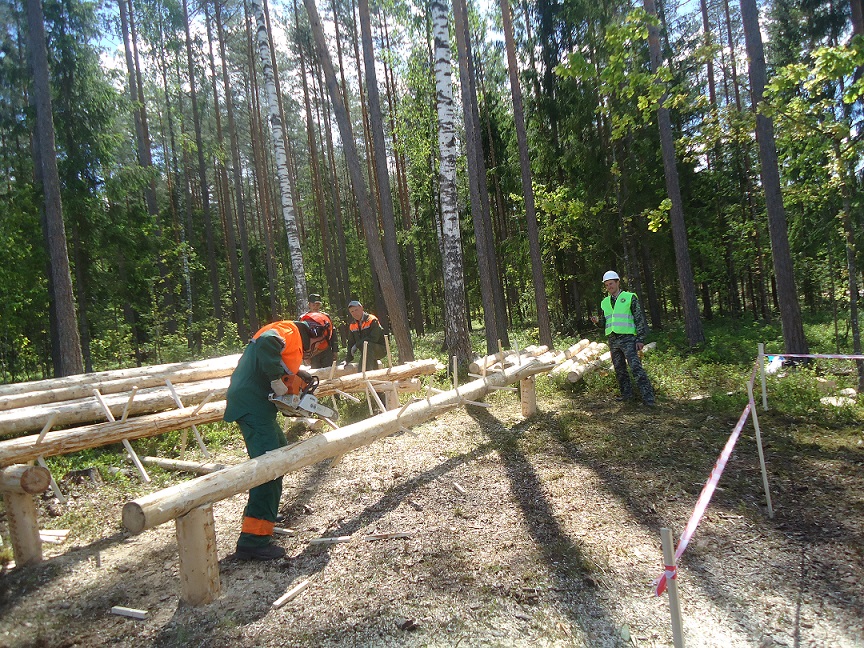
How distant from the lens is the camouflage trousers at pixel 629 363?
7867mm

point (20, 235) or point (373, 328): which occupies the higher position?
point (20, 235)

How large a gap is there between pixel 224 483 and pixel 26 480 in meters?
1.83

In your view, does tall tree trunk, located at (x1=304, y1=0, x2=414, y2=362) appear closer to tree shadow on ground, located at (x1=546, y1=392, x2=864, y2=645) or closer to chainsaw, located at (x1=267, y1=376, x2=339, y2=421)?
tree shadow on ground, located at (x1=546, y1=392, x2=864, y2=645)

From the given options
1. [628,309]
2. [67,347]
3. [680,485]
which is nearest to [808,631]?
[680,485]

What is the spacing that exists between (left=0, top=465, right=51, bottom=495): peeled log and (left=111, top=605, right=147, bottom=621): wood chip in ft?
4.18

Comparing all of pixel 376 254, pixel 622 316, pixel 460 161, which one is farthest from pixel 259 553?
pixel 460 161

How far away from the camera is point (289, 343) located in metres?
4.55

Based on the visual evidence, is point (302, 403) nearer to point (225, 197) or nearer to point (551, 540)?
point (551, 540)

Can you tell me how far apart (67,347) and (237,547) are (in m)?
8.03

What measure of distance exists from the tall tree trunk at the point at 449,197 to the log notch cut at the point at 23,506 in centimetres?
751

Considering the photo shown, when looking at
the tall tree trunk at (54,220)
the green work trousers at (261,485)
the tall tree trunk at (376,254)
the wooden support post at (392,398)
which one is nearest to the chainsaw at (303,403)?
the green work trousers at (261,485)

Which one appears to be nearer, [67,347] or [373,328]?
[373,328]

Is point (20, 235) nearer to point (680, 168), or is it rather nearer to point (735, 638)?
point (735, 638)

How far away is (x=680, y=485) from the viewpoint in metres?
5.12
